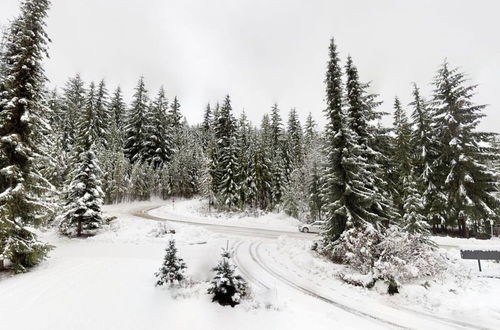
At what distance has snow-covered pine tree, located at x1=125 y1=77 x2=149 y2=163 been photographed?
55250mm

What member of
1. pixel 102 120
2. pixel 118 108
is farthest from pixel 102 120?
pixel 118 108

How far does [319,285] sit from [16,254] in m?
14.1

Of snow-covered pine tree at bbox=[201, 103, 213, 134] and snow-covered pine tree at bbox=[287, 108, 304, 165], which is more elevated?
snow-covered pine tree at bbox=[201, 103, 213, 134]

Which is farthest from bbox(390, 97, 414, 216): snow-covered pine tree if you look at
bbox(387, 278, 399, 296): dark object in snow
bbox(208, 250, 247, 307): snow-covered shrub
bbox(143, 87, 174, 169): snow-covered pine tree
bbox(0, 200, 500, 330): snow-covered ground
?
bbox(143, 87, 174, 169): snow-covered pine tree

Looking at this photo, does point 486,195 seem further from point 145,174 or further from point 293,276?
point 145,174

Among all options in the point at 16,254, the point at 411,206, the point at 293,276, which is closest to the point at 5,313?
the point at 16,254

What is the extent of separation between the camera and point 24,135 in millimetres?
13688

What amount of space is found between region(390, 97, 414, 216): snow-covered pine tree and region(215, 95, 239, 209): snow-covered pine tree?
21790mm

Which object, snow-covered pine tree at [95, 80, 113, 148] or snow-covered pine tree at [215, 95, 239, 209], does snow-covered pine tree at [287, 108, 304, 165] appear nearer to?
snow-covered pine tree at [215, 95, 239, 209]

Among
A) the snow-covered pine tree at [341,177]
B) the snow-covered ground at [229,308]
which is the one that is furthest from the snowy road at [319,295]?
the snow-covered pine tree at [341,177]

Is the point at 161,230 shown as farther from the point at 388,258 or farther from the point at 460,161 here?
the point at 460,161

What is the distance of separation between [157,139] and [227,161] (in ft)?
69.5

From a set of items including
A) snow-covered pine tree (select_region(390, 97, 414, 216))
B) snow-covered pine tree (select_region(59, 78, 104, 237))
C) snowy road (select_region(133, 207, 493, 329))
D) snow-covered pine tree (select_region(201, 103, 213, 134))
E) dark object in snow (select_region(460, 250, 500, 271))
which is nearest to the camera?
snowy road (select_region(133, 207, 493, 329))

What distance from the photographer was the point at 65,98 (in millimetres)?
53188
